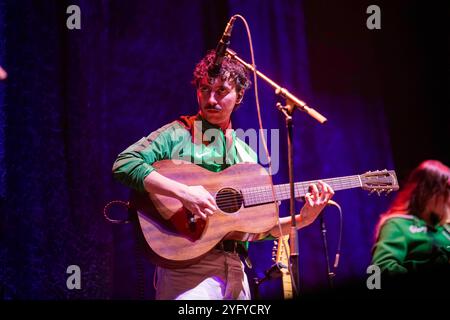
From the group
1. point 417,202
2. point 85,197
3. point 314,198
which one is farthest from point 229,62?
point 417,202

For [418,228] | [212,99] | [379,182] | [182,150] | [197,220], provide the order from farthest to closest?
[379,182], [418,228], [212,99], [182,150], [197,220]

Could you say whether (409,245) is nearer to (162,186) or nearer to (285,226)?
(285,226)

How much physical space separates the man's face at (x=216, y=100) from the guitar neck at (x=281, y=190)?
20.0 inches

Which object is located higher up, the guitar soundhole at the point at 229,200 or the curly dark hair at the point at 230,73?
the curly dark hair at the point at 230,73

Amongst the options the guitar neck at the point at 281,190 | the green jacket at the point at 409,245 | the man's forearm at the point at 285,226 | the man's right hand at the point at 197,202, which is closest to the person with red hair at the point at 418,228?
the green jacket at the point at 409,245

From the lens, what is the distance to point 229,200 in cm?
299

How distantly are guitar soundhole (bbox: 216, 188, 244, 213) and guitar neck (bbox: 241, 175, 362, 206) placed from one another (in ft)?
0.14

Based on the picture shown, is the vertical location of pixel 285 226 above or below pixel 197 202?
below

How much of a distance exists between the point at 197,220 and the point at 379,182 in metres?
1.37

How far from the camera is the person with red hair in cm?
311

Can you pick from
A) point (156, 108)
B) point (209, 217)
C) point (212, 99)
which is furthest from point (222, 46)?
point (156, 108)

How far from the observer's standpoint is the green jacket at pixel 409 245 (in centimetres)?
310

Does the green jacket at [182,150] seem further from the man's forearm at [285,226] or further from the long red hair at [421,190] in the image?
the long red hair at [421,190]

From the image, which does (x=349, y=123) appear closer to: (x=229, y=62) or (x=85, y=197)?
(x=229, y=62)
